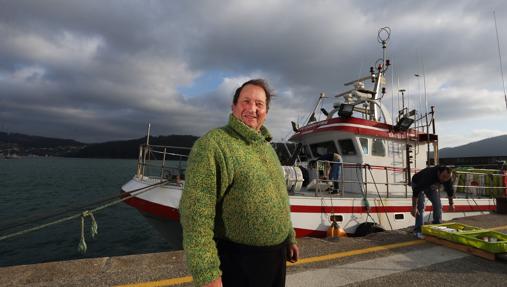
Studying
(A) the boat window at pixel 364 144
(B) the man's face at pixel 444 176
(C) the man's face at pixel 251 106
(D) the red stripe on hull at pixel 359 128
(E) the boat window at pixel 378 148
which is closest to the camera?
(C) the man's face at pixel 251 106

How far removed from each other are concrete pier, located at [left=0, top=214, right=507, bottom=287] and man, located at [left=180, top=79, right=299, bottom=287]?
2198 mm

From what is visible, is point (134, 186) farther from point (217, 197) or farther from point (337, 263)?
point (217, 197)

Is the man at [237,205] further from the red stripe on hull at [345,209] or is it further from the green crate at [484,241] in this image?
the red stripe on hull at [345,209]

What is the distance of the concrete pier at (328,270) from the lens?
3.64 meters

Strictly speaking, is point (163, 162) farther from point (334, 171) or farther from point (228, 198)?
point (228, 198)

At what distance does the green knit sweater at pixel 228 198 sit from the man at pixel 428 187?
17.8 feet

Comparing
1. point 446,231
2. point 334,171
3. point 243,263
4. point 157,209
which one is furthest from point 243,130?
point 334,171

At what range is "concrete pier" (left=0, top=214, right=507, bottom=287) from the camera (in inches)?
143

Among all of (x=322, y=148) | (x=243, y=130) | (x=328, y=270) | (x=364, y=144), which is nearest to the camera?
(x=243, y=130)

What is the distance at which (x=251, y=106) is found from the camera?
175cm

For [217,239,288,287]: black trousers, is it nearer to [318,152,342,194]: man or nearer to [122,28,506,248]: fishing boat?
[122,28,506,248]: fishing boat

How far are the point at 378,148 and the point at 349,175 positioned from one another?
4.49ft

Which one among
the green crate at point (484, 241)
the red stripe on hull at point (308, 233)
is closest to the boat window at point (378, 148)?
the red stripe on hull at point (308, 233)

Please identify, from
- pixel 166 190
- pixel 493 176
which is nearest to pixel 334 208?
pixel 166 190
